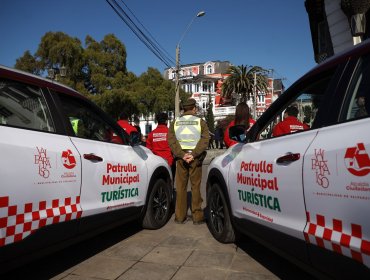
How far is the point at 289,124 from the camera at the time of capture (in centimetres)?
305

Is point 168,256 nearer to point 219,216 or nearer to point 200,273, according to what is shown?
point 200,273

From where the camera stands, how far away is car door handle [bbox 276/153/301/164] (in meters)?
2.45

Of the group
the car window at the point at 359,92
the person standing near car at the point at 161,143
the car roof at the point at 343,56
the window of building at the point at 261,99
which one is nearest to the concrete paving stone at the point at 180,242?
the person standing near car at the point at 161,143

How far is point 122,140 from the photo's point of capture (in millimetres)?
4336

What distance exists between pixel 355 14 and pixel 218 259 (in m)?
7.49

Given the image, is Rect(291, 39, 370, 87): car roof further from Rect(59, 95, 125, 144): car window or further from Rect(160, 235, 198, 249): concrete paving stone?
Rect(160, 235, 198, 249): concrete paving stone

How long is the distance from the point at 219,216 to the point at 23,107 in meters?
2.43

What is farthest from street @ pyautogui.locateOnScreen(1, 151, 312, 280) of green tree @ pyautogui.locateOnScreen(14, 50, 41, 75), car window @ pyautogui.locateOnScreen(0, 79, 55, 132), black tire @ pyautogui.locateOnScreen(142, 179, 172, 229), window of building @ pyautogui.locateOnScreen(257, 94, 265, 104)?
window of building @ pyautogui.locateOnScreen(257, 94, 265, 104)

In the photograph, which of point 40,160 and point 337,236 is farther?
point 40,160

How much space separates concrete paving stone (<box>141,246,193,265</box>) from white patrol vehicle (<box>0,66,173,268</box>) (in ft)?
1.64

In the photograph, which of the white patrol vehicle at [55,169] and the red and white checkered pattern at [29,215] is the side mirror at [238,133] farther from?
the red and white checkered pattern at [29,215]

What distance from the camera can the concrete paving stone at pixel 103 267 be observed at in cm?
327

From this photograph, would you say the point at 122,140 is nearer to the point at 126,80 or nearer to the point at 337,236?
the point at 337,236

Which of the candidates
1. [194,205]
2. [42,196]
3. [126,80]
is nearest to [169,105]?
Answer: [126,80]
